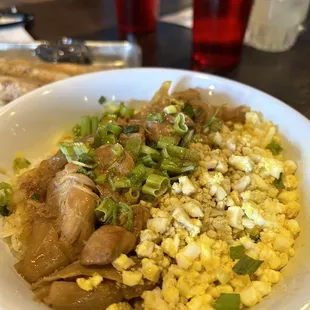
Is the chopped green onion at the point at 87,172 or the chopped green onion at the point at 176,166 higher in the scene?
the chopped green onion at the point at 87,172

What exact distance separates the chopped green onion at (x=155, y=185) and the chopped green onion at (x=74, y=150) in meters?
0.24

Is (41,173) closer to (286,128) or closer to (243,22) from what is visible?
(286,128)

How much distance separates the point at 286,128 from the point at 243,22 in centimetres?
89

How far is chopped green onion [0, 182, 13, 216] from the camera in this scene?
52.7 inches

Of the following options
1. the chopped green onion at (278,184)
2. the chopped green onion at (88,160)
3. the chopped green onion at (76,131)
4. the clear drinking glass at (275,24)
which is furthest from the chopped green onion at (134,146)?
the clear drinking glass at (275,24)

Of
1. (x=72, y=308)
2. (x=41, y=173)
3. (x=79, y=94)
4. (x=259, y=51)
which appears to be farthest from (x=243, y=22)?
(x=72, y=308)

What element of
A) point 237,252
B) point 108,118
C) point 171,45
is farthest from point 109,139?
point 171,45

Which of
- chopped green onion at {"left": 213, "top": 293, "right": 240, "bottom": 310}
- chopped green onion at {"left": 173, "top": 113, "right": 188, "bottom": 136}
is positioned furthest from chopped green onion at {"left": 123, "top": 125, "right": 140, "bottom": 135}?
chopped green onion at {"left": 213, "top": 293, "right": 240, "bottom": 310}

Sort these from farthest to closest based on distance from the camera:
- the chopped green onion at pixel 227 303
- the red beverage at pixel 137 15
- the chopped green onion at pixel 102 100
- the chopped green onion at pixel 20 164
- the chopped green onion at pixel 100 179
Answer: the red beverage at pixel 137 15 → the chopped green onion at pixel 102 100 → the chopped green onion at pixel 20 164 → the chopped green onion at pixel 100 179 → the chopped green onion at pixel 227 303

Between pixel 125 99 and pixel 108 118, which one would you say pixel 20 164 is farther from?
pixel 125 99

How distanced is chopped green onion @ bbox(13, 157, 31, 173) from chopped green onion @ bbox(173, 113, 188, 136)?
55cm

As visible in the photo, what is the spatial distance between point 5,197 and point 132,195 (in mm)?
403

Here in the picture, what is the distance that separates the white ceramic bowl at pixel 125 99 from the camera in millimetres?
1248

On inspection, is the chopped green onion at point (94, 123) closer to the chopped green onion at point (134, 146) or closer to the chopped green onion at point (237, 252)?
the chopped green onion at point (134, 146)
